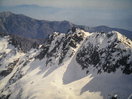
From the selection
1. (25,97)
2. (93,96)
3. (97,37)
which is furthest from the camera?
(97,37)

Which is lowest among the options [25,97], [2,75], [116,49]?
[2,75]

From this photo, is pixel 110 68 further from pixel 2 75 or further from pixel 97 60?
pixel 2 75

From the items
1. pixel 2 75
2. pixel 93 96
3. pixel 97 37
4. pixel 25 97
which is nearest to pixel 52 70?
pixel 25 97

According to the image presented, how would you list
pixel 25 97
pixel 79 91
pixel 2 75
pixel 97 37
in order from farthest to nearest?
pixel 2 75
pixel 97 37
pixel 25 97
pixel 79 91

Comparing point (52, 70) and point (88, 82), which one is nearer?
point (88, 82)

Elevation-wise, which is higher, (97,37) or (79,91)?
(97,37)

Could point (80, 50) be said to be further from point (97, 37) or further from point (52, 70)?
point (52, 70)
